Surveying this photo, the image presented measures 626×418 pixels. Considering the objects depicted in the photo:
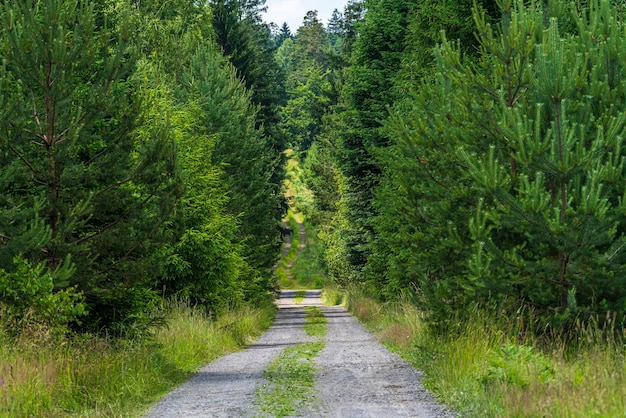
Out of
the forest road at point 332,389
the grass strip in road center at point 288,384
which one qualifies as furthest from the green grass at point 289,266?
the forest road at point 332,389

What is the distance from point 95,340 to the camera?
1452cm

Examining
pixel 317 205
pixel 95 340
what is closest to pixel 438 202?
pixel 95 340

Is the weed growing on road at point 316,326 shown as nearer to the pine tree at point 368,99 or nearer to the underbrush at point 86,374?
the pine tree at point 368,99

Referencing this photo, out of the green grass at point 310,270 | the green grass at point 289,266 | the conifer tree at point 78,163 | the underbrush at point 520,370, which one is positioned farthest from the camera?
the green grass at point 289,266

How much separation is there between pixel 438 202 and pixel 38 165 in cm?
664

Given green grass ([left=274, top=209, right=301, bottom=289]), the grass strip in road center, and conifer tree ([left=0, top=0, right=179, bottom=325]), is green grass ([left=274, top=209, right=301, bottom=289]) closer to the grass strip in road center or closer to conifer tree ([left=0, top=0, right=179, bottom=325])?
the grass strip in road center

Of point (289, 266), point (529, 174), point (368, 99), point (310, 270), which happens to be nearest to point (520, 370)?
point (529, 174)

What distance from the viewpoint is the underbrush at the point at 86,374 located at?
10156 mm

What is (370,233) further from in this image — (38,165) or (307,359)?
(38,165)

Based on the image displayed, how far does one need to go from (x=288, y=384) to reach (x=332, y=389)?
1.05 meters

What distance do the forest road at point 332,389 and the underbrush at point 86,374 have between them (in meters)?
0.43

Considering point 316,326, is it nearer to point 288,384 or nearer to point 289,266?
point 288,384

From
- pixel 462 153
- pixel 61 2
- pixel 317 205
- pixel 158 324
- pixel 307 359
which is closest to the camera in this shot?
pixel 462 153

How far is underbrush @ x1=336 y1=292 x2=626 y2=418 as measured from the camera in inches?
333
